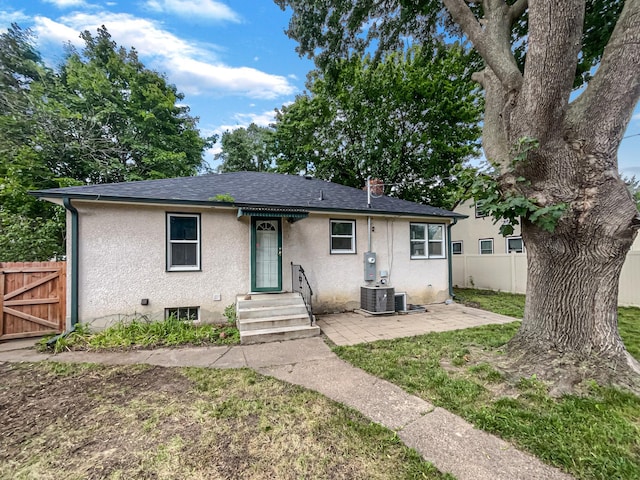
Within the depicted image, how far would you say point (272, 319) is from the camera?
5.70 m

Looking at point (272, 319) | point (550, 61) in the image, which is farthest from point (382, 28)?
point (272, 319)

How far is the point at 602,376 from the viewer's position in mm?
3195

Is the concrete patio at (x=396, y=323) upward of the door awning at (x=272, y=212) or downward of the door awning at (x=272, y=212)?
downward

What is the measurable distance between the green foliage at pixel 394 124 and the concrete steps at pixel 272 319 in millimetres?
8641

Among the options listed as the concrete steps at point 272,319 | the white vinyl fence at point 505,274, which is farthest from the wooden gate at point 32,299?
the white vinyl fence at point 505,274

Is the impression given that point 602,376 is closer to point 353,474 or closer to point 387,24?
point 353,474

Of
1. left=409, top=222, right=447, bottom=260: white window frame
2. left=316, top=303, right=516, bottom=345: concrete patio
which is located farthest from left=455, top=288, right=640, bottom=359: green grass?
left=409, top=222, right=447, bottom=260: white window frame

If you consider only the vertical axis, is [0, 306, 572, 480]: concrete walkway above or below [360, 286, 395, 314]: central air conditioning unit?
below

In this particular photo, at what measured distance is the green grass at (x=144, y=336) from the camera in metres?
5.05

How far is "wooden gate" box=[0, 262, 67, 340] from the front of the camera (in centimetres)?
545

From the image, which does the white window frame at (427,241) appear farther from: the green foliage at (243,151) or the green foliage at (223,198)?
the green foliage at (243,151)

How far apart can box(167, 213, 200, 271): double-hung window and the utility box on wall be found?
4653 millimetres

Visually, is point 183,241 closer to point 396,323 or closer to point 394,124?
point 396,323

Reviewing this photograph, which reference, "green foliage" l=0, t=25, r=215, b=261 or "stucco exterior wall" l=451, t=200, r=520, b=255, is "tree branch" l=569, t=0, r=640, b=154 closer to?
"stucco exterior wall" l=451, t=200, r=520, b=255
